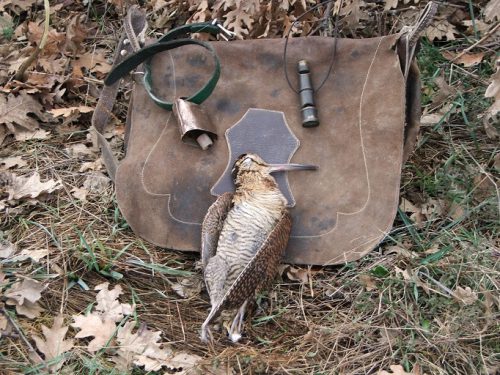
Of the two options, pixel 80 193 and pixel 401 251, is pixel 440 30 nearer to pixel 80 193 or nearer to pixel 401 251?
pixel 401 251

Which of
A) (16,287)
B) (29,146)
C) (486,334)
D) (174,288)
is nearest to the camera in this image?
(486,334)

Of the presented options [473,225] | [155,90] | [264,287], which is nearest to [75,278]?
[264,287]

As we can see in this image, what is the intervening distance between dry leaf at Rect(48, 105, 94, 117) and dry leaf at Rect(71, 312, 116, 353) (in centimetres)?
169

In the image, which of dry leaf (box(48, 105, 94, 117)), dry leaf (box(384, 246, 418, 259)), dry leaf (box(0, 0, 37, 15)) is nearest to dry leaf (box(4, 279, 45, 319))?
dry leaf (box(48, 105, 94, 117))

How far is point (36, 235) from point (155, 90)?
1.07 metres

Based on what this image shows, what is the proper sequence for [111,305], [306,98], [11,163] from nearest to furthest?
[111,305], [306,98], [11,163]

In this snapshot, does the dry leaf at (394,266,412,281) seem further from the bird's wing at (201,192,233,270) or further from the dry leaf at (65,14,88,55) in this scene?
the dry leaf at (65,14,88,55)

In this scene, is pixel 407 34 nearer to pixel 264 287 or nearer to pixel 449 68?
pixel 449 68

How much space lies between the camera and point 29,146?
13.5 feet

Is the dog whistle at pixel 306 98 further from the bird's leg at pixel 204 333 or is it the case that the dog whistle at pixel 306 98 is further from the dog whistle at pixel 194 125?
Result: the bird's leg at pixel 204 333

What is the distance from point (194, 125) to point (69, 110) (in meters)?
1.24

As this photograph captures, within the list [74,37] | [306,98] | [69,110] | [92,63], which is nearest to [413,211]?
[306,98]

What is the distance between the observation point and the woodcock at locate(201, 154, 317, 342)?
9.61 feet

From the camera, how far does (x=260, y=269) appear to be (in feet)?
9.71
